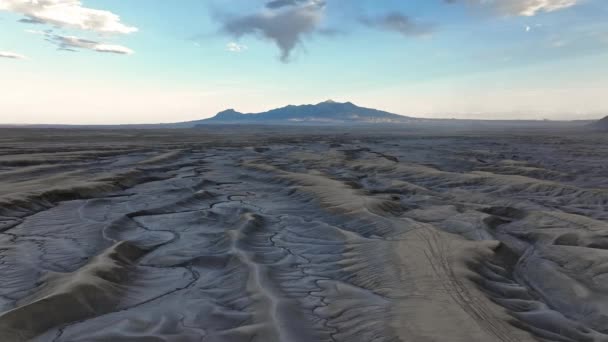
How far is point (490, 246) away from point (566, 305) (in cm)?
200

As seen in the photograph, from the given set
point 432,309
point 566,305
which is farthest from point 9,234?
point 566,305

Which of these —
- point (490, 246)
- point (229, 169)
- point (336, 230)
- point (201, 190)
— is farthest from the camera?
point (229, 169)

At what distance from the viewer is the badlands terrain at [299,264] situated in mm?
4676

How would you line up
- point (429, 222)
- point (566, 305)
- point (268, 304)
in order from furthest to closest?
point (429, 222) < point (566, 305) < point (268, 304)

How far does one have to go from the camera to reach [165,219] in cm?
1055

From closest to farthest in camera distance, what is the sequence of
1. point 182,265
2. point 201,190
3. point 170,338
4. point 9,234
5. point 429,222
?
1. point 170,338
2. point 182,265
3. point 9,234
4. point 429,222
5. point 201,190

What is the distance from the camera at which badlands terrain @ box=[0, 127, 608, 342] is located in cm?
468

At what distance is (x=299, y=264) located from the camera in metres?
7.13

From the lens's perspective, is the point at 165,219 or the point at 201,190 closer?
the point at 165,219

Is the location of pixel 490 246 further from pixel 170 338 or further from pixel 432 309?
pixel 170 338

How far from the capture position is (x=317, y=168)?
21266 mm

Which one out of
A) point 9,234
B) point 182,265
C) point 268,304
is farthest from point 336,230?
point 9,234

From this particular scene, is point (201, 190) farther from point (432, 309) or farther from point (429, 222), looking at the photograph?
point (432, 309)

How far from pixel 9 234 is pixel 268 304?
649 cm
